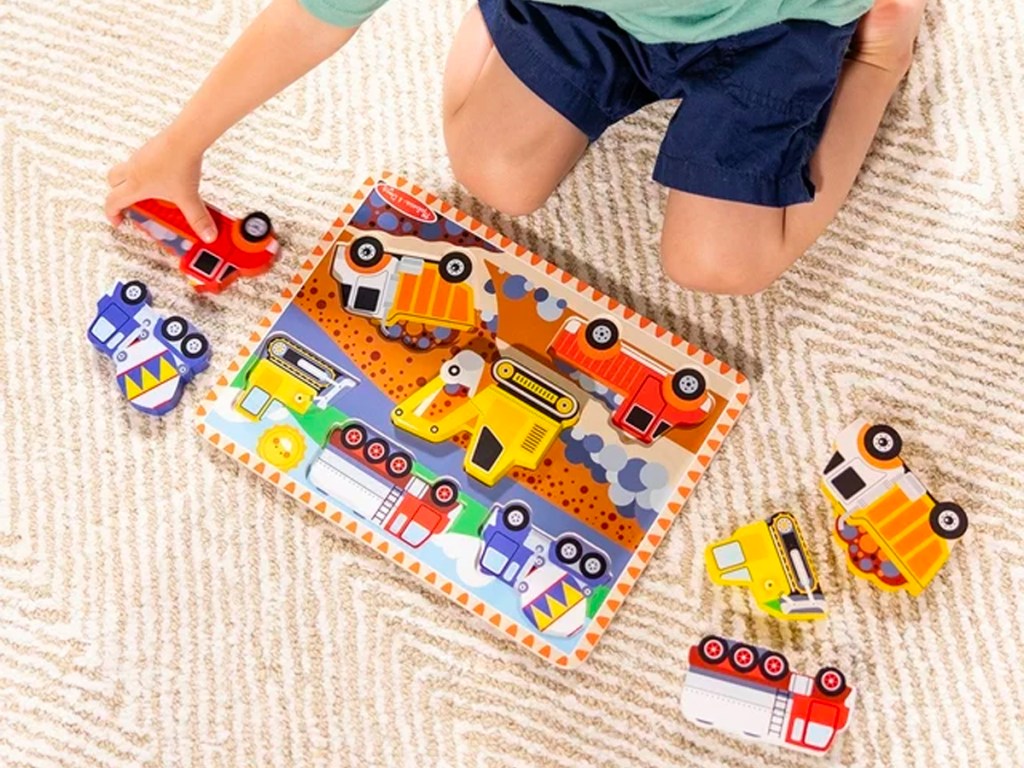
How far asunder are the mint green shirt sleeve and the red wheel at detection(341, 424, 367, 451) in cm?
29

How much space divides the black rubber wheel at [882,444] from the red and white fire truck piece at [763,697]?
15 cm

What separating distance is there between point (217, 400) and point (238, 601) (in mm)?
147

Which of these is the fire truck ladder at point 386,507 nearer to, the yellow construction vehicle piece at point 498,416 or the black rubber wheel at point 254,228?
the yellow construction vehicle piece at point 498,416

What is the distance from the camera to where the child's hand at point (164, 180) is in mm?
773

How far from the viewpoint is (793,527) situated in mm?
768

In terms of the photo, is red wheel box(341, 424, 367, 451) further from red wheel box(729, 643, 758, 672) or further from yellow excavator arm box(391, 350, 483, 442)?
red wheel box(729, 643, 758, 672)

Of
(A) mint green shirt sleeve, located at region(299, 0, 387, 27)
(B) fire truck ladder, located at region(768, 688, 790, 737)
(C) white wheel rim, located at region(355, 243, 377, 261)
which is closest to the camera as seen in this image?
(A) mint green shirt sleeve, located at region(299, 0, 387, 27)

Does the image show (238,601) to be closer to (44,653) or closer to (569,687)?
(44,653)

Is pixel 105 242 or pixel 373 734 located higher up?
pixel 105 242

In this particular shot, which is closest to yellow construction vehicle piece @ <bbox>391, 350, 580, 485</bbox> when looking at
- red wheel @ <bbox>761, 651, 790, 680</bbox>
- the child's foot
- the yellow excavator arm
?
the yellow excavator arm

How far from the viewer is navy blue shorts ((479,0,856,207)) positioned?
26.5 inches

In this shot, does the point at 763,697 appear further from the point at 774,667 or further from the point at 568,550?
the point at 568,550

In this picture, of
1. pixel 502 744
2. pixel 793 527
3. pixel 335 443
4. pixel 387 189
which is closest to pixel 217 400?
pixel 335 443

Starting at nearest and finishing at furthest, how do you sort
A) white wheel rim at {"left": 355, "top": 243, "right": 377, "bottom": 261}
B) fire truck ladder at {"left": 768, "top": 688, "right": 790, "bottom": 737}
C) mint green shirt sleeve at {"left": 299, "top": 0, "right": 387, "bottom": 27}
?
mint green shirt sleeve at {"left": 299, "top": 0, "right": 387, "bottom": 27}
fire truck ladder at {"left": 768, "top": 688, "right": 790, "bottom": 737}
white wheel rim at {"left": 355, "top": 243, "right": 377, "bottom": 261}
